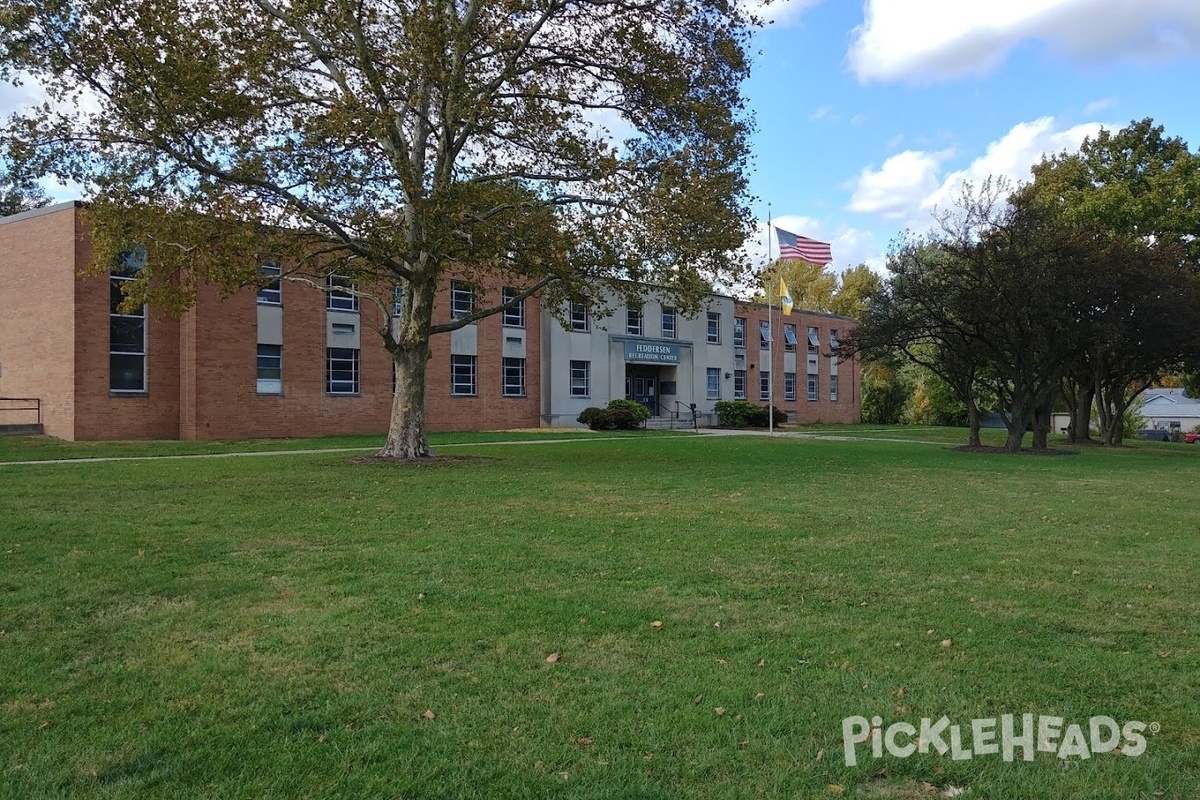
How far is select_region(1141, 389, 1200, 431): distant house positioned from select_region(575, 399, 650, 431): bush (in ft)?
170

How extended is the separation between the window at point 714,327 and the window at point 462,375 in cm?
1582

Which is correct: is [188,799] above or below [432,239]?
below

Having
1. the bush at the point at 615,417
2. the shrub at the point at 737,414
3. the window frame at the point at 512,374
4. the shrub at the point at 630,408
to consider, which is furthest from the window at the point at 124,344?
the shrub at the point at 737,414

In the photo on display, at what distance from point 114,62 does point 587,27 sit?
868 centimetres

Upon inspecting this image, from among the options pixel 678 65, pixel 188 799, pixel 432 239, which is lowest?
pixel 188 799

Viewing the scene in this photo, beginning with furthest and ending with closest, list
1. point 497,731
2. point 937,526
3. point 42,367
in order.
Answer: point 42,367 → point 937,526 → point 497,731

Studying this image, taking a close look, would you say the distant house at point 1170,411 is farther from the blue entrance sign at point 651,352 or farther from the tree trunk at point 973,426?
the tree trunk at point 973,426

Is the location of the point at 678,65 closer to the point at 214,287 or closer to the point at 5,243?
the point at 214,287

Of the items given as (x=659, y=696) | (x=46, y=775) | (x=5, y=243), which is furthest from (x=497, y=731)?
(x=5, y=243)

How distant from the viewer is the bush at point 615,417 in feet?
119

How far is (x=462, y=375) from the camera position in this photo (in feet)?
118

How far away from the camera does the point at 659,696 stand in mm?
4387

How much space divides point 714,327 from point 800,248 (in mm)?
15323

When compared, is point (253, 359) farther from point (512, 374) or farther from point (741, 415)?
point (741, 415)
